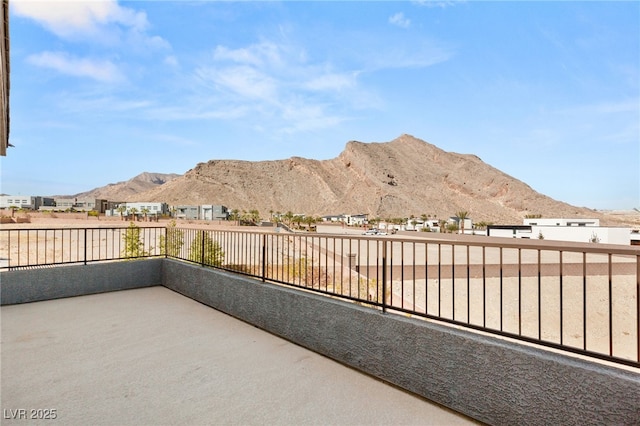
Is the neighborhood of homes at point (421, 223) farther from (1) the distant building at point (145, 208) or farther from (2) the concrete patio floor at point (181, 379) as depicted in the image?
(2) the concrete patio floor at point (181, 379)

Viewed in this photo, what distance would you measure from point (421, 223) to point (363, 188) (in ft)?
104

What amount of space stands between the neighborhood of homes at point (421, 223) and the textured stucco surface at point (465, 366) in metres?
47.3

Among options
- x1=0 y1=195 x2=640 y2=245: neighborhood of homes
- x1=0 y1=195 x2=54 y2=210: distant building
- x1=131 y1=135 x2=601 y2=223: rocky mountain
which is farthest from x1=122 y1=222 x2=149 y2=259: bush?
x1=0 y1=195 x2=54 y2=210: distant building

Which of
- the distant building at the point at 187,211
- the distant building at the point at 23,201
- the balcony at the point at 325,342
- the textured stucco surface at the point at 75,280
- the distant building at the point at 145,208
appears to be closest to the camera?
the balcony at the point at 325,342

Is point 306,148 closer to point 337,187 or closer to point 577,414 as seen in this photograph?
point 337,187

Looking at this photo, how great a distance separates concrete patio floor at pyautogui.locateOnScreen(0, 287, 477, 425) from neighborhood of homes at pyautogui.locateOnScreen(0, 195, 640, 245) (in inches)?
1854

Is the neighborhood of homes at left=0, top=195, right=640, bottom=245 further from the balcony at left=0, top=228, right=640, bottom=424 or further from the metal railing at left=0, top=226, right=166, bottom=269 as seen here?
the balcony at left=0, top=228, right=640, bottom=424

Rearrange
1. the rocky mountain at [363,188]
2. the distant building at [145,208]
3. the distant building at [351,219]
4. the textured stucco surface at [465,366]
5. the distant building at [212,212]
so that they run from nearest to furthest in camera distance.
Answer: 1. the textured stucco surface at [465,366]
2. the distant building at [212,212]
3. the distant building at [145,208]
4. the distant building at [351,219]
5. the rocky mountain at [363,188]

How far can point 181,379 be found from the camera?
118 inches

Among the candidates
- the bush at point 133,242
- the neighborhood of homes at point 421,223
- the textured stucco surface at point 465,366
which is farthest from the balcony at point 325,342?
Result: the neighborhood of homes at point 421,223

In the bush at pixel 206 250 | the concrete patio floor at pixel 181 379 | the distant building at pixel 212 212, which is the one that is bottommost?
the concrete patio floor at pixel 181 379

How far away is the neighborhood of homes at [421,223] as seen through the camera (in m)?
45.2

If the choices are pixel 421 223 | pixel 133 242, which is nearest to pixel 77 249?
pixel 133 242

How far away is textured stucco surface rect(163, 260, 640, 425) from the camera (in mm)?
1864
